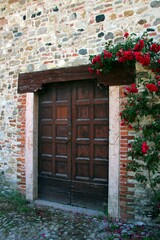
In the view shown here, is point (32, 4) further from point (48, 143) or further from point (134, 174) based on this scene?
point (134, 174)

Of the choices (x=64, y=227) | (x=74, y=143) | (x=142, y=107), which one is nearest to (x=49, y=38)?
(x=74, y=143)

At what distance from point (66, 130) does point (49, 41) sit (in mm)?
1697

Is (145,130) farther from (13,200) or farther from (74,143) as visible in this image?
(13,200)

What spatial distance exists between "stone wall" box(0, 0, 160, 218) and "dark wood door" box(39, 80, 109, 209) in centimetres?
41

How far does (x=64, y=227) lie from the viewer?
12.1 ft

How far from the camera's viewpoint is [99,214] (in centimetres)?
411

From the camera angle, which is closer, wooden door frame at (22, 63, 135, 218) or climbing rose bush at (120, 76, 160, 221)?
climbing rose bush at (120, 76, 160, 221)

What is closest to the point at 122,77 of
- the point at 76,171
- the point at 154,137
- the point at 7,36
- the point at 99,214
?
the point at 154,137

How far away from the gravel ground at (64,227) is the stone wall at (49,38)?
358 millimetres

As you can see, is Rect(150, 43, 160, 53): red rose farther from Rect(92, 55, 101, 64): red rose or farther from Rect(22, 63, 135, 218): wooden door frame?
Rect(92, 55, 101, 64): red rose

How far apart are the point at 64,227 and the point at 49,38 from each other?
3.29 meters

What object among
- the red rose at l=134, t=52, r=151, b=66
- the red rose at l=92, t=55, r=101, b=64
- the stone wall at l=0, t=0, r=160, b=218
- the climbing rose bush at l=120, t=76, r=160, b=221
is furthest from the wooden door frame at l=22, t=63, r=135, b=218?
the red rose at l=134, t=52, r=151, b=66

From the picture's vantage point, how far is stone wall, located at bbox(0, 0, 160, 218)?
3.88m

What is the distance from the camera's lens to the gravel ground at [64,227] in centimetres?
341
